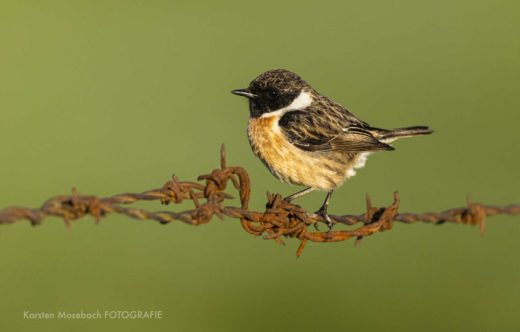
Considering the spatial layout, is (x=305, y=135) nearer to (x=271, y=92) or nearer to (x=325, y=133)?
(x=325, y=133)

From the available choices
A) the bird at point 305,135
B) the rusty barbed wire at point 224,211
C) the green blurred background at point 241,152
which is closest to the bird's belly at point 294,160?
the bird at point 305,135

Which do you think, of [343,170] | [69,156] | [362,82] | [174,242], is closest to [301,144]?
[343,170]

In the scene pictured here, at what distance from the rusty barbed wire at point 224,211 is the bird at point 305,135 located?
1.81 metres

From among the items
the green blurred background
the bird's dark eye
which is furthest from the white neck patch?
the green blurred background

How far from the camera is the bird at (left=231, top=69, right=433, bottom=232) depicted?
7.54 metres

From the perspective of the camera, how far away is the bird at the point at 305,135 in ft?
24.7

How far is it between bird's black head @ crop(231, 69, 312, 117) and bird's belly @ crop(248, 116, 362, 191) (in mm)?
174

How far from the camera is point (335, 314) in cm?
1013

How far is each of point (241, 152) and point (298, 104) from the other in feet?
17.4

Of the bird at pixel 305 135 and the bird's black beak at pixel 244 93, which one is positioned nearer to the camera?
the bird at pixel 305 135

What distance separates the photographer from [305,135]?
25.0 ft

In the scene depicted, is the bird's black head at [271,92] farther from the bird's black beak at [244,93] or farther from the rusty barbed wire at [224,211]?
the rusty barbed wire at [224,211]

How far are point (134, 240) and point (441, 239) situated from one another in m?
3.77

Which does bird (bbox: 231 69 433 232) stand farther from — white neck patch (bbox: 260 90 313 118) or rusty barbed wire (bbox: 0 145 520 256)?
rusty barbed wire (bbox: 0 145 520 256)
